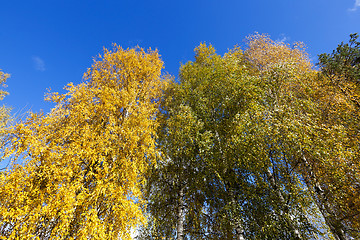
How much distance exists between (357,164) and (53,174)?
427 inches

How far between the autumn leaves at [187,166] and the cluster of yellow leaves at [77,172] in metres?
0.04

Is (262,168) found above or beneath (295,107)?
beneath

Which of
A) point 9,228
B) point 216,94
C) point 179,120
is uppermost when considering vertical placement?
point 216,94

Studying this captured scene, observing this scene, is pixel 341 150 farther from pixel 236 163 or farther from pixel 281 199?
pixel 236 163

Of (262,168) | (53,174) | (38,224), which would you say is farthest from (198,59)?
(38,224)

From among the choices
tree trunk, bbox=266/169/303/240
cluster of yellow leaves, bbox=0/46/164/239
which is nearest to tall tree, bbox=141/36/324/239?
tree trunk, bbox=266/169/303/240

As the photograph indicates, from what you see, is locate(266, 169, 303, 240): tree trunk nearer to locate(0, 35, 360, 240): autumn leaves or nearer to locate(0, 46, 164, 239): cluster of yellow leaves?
locate(0, 35, 360, 240): autumn leaves

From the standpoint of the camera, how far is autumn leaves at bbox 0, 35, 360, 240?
504 centimetres

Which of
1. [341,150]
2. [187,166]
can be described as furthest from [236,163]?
[341,150]

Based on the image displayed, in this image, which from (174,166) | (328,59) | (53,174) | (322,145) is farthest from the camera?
(328,59)

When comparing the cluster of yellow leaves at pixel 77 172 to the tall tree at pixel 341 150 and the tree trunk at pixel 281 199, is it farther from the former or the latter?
the tall tree at pixel 341 150

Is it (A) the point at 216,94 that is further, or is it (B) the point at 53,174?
(A) the point at 216,94

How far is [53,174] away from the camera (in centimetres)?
530

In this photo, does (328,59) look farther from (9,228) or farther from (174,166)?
(9,228)
